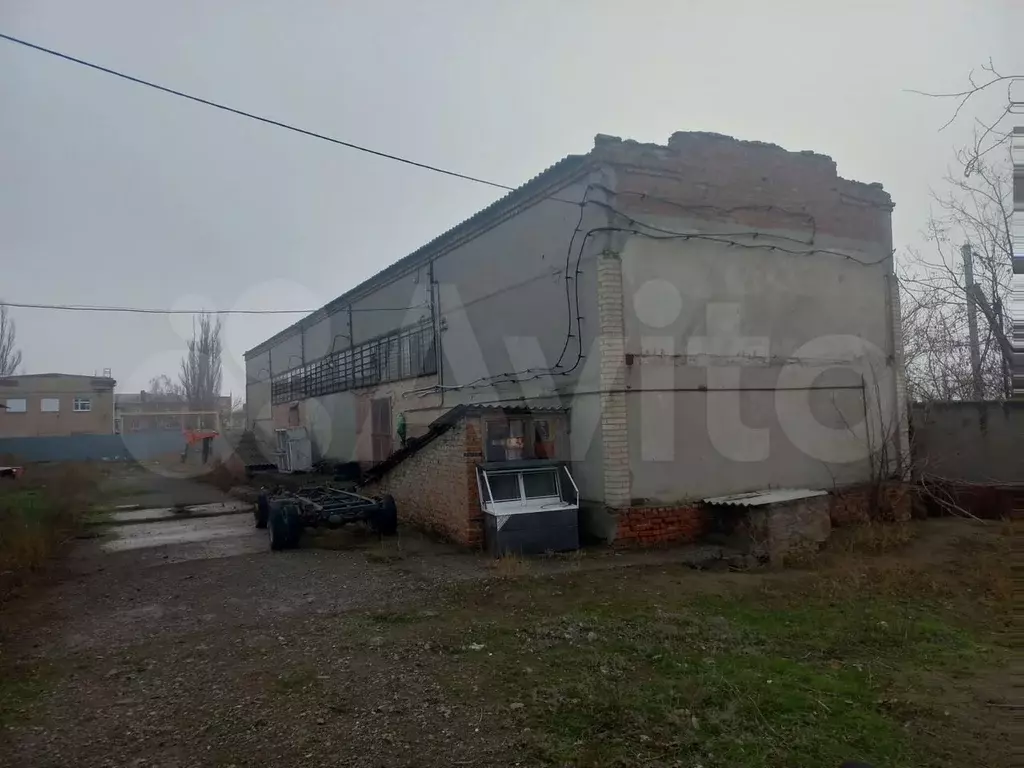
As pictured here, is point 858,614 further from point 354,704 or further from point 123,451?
point 123,451

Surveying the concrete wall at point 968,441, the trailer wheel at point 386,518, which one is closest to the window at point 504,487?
the trailer wheel at point 386,518

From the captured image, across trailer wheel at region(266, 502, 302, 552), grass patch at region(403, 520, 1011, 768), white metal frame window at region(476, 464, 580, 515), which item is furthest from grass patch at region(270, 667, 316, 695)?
trailer wheel at region(266, 502, 302, 552)

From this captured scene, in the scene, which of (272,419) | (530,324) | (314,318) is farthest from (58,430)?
(530,324)

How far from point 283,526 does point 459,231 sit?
6852mm

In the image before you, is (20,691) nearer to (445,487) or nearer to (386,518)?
(445,487)

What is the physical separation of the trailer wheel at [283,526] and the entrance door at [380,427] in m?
7.44

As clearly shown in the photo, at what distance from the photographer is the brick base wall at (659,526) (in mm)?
9766

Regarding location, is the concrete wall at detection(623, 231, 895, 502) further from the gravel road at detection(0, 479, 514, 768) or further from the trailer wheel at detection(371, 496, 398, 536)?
the trailer wheel at detection(371, 496, 398, 536)

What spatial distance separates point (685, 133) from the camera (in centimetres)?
1066

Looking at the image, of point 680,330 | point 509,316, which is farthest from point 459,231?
point 680,330

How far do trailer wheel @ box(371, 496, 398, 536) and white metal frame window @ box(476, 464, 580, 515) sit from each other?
2.14 metres

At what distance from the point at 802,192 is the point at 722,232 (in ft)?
6.20

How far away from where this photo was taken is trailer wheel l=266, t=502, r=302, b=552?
10.6 meters

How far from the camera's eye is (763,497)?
9.86 meters
